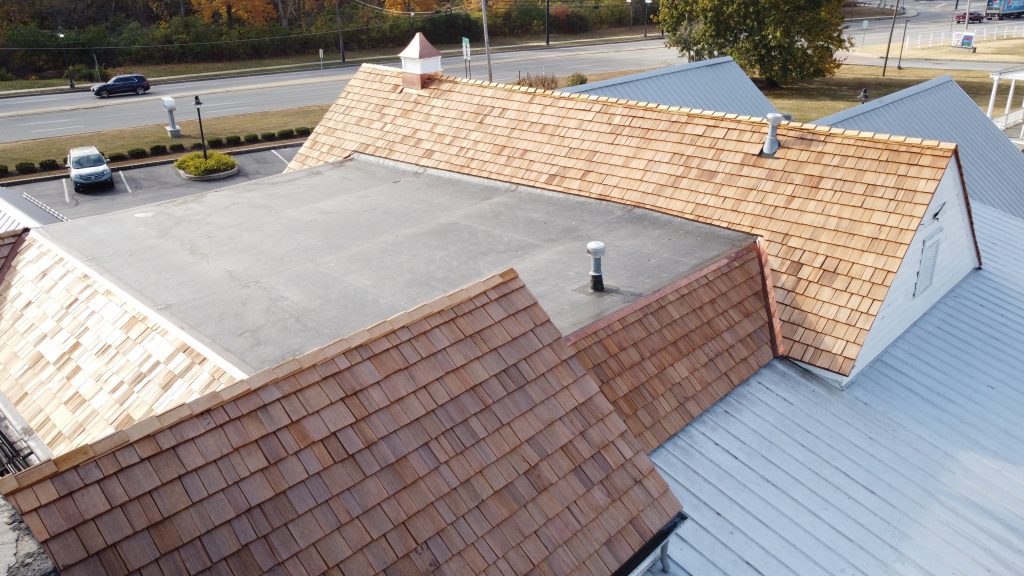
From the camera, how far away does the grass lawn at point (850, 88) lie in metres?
45.4

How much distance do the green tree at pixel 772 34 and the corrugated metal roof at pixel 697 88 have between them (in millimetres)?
24395

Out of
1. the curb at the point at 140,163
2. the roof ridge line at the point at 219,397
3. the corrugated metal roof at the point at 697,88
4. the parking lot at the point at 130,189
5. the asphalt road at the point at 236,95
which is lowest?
the parking lot at the point at 130,189

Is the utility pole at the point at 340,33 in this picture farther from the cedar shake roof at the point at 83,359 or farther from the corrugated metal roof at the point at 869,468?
the corrugated metal roof at the point at 869,468

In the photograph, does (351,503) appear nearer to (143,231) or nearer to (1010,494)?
(1010,494)

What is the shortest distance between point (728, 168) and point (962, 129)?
39.5 ft

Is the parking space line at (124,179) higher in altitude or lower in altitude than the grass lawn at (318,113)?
lower

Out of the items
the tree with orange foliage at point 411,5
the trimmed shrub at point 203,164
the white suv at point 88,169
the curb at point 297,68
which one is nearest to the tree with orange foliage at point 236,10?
the curb at point 297,68

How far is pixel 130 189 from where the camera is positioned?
3155 centimetres

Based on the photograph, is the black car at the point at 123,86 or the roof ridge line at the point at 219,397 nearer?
the roof ridge line at the point at 219,397

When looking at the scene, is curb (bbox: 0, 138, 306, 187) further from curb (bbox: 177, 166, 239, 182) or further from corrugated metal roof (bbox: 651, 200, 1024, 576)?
corrugated metal roof (bbox: 651, 200, 1024, 576)

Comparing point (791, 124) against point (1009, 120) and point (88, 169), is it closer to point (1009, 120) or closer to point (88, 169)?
point (88, 169)

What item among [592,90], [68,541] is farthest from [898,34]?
[68,541]

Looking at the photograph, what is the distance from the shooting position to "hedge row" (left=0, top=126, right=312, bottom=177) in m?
33.2

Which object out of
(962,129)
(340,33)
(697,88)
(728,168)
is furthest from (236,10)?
(728,168)
